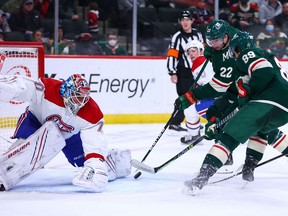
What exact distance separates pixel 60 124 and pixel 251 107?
107 centimetres

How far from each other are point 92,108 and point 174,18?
14.2 ft

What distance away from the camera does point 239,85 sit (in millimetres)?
4215

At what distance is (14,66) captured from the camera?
17.1ft

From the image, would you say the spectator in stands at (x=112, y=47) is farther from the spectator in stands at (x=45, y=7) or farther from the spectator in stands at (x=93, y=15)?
the spectator in stands at (x=45, y=7)

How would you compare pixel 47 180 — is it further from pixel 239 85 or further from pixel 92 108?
pixel 239 85

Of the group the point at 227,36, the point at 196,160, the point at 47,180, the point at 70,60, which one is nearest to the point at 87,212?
the point at 47,180

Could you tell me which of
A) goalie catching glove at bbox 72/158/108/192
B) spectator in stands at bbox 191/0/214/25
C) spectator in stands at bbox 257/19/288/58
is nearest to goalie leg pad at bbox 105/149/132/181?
goalie catching glove at bbox 72/158/108/192

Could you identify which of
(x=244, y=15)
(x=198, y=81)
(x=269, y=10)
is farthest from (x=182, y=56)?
(x=269, y=10)

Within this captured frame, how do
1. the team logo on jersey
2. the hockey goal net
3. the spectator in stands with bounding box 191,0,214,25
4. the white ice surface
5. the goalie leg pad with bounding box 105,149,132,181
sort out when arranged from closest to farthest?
the white ice surface
the team logo on jersey
the goalie leg pad with bounding box 105,149,132,181
the hockey goal net
the spectator in stands with bounding box 191,0,214,25

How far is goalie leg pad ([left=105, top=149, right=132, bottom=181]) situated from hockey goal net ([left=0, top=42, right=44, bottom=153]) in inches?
31.9

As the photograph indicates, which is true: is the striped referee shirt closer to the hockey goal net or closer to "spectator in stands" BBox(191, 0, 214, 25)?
"spectator in stands" BBox(191, 0, 214, 25)

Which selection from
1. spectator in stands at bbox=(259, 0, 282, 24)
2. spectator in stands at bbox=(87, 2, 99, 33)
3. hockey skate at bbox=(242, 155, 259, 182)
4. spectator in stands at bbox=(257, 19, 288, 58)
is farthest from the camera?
spectator in stands at bbox=(259, 0, 282, 24)

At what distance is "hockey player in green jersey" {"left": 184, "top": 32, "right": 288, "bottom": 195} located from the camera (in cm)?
410

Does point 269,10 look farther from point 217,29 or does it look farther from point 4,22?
point 217,29
